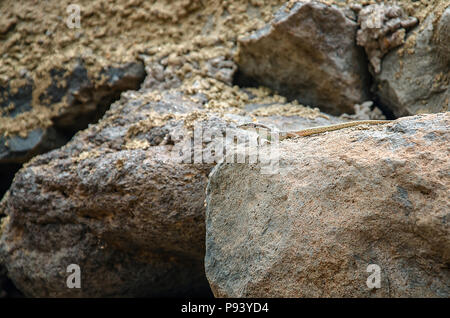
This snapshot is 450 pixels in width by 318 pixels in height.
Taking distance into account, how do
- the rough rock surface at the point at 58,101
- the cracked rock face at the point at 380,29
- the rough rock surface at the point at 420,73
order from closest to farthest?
the rough rock surface at the point at 420,73
the cracked rock face at the point at 380,29
the rough rock surface at the point at 58,101

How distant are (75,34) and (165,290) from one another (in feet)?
7.71

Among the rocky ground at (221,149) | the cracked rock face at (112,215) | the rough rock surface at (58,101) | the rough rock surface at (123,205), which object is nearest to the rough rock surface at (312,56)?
the rocky ground at (221,149)

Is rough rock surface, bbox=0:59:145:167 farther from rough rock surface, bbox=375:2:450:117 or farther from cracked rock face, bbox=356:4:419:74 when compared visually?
rough rock surface, bbox=375:2:450:117

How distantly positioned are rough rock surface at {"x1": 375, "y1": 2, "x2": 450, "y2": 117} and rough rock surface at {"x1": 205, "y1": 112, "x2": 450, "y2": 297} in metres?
1.00

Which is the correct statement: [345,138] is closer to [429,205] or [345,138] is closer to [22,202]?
[429,205]

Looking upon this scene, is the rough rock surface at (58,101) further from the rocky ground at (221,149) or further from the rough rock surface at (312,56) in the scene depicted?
the rough rock surface at (312,56)

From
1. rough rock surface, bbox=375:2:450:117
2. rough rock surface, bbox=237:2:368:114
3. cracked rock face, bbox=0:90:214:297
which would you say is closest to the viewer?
cracked rock face, bbox=0:90:214:297

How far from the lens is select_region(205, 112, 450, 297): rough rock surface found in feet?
5.99

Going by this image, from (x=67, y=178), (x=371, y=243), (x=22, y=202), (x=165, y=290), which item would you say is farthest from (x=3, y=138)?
(x=371, y=243)

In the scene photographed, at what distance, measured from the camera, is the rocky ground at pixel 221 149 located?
1896mm

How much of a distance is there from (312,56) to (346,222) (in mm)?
1894

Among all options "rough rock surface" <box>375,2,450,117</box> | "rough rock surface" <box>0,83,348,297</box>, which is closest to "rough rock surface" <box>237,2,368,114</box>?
"rough rock surface" <box>375,2,450,117</box>

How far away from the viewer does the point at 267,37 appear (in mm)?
3508

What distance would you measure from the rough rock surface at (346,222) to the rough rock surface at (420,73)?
1.00m
